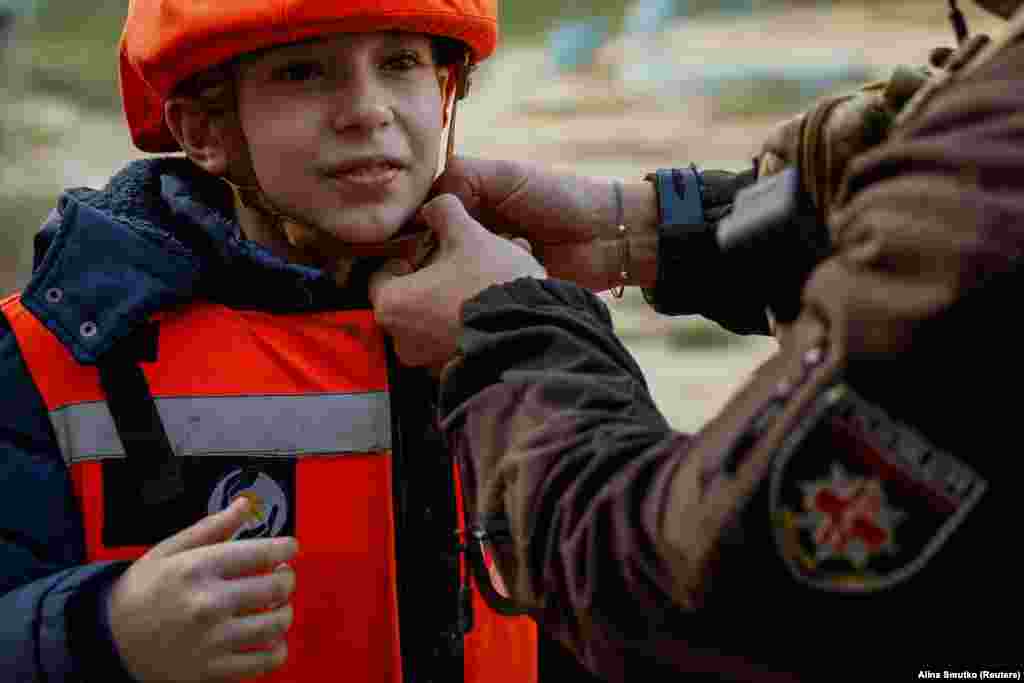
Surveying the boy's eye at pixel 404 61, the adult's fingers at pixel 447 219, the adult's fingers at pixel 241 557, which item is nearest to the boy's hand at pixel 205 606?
the adult's fingers at pixel 241 557

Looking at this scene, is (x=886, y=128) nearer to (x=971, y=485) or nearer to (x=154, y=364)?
(x=971, y=485)

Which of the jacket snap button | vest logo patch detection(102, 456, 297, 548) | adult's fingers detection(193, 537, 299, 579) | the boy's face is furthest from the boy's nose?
the jacket snap button

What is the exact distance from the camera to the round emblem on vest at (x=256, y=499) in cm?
208

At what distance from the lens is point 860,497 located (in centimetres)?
128

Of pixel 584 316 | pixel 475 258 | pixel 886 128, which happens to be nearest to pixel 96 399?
pixel 475 258

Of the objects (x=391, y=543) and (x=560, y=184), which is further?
(x=560, y=184)

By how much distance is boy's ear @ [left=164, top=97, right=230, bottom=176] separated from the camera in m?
2.23

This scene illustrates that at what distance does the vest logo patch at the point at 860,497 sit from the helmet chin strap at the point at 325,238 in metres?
0.98

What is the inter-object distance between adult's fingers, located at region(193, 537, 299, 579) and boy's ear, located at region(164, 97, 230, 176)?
2.27ft

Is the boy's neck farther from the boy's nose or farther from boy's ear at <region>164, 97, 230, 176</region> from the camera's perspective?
the boy's nose

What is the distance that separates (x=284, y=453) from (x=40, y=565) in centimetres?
38

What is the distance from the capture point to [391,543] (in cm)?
213

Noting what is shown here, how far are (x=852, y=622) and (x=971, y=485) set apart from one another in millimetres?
175

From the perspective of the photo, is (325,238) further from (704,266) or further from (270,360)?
(704,266)
